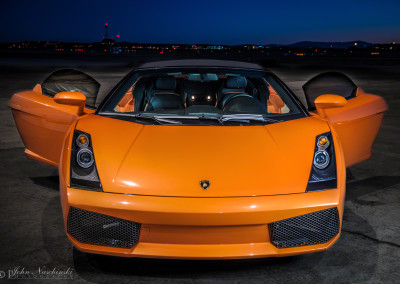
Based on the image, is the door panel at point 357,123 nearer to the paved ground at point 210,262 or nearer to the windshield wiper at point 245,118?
the paved ground at point 210,262

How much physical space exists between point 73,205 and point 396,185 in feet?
12.2

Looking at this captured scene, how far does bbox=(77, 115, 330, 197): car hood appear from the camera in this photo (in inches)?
104

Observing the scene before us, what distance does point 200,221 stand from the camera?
2488 millimetres

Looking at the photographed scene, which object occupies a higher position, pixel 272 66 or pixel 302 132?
pixel 302 132

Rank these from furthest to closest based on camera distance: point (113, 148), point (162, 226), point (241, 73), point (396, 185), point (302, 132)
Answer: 1. point (396, 185)
2. point (241, 73)
3. point (302, 132)
4. point (113, 148)
5. point (162, 226)

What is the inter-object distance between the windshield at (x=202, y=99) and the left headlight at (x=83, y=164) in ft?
1.51

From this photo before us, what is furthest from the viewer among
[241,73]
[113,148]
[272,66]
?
[272,66]

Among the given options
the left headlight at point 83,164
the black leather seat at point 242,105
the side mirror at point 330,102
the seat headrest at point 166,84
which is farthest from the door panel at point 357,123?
the left headlight at point 83,164

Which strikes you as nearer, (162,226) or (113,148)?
(162,226)

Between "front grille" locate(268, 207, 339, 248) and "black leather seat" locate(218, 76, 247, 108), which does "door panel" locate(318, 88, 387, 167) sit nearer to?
"black leather seat" locate(218, 76, 247, 108)

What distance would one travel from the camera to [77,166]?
9.41 feet

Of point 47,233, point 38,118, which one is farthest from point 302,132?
point 38,118

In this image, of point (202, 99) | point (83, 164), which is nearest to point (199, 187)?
point (83, 164)

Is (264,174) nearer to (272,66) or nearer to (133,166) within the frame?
(133,166)
